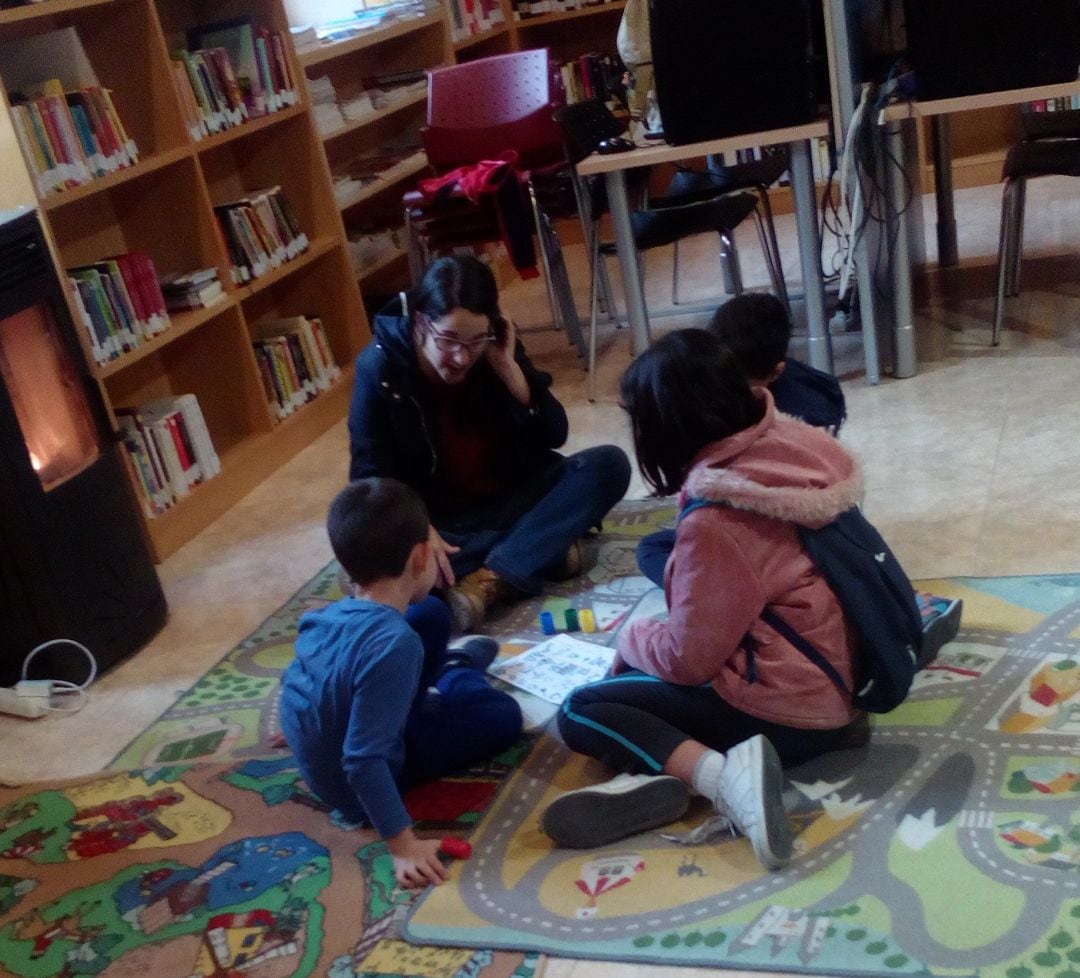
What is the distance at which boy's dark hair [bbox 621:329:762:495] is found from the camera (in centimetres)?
169

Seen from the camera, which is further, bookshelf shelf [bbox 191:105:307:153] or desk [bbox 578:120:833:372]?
bookshelf shelf [bbox 191:105:307:153]

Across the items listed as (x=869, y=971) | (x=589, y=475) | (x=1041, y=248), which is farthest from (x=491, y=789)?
(x=1041, y=248)

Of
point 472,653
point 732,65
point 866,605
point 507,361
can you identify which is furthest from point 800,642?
point 732,65

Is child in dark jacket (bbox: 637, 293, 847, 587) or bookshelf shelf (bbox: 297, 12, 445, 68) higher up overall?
bookshelf shelf (bbox: 297, 12, 445, 68)

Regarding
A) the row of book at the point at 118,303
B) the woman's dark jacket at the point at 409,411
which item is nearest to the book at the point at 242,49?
the row of book at the point at 118,303

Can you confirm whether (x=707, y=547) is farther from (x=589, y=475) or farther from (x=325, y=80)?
(x=325, y=80)

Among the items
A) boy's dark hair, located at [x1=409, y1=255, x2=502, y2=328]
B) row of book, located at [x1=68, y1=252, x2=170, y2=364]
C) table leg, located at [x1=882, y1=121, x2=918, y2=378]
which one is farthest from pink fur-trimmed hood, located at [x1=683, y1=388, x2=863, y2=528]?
row of book, located at [x1=68, y1=252, x2=170, y2=364]

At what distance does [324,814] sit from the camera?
2.01m

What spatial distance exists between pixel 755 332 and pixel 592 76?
11.5 ft

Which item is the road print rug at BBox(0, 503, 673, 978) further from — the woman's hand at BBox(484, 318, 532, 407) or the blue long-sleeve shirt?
the woman's hand at BBox(484, 318, 532, 407)

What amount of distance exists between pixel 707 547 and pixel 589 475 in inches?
39.5

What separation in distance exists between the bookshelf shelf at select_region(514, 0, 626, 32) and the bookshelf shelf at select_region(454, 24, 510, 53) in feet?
0.25

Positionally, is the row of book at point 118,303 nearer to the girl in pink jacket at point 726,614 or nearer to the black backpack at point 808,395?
the black backpack at point 808,395

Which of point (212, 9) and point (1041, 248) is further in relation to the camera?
point (1041, 248)
